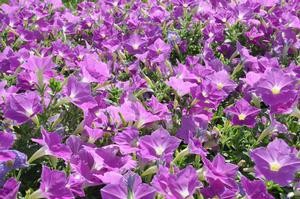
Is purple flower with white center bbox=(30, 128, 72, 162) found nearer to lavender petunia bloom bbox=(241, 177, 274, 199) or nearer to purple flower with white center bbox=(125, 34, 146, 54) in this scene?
lavender petunia bloom bbox=(241, 177, 274, 199)

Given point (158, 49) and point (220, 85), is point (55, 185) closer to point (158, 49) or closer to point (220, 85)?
point (220, 85)

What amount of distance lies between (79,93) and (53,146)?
342 mm

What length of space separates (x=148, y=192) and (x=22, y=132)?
0.81 metres

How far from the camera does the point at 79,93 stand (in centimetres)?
231

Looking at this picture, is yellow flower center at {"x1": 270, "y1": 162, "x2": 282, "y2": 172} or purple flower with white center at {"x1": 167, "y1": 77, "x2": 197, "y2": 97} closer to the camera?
yellow flower center at {"x1": 270, "y1": 162, "x2": 282, "y2": 172}

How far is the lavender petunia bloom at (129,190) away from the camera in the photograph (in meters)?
1.77

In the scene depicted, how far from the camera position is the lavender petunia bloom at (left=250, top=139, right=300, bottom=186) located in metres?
2.00

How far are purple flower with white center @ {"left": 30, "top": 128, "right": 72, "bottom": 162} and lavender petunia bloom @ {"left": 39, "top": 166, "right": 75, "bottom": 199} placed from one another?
0.16 meters

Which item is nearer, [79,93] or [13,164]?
[13,164]

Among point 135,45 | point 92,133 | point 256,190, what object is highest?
point 256,190

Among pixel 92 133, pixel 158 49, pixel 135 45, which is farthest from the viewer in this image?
pixel 135 45

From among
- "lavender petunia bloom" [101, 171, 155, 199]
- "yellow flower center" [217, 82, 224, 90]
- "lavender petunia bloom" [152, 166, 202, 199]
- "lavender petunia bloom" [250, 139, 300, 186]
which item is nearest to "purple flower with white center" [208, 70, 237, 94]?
"yellow flower center" [217, 82, 224, 90]

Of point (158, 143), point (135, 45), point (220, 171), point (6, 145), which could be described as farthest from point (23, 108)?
point (135, 45)

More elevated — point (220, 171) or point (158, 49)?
point (220, 171)
